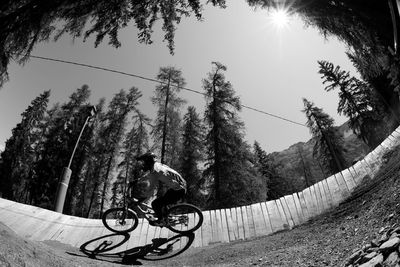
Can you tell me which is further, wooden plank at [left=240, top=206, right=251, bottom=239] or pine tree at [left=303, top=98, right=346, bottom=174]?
pine tree at [left=303, top=98, right=346, bottom=174]

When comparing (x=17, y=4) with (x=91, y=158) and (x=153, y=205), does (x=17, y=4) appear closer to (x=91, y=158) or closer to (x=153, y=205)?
(x=153, y=205)

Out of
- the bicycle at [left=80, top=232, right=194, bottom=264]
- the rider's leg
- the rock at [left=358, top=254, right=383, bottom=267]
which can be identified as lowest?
the rock at [left=358, top=254, right=383, bottom=267]

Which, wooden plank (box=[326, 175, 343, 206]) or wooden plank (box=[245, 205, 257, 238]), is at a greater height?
wooden plank (box=[326, 175, 343, 206])

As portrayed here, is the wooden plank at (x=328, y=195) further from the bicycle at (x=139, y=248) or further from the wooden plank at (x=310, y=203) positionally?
the bicycle at (x=139, y=248)

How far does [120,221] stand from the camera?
7.96 m

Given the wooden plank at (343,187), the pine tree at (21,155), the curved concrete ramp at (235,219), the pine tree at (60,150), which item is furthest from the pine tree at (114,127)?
the wooden plank at (343,187)

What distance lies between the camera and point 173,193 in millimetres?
7047

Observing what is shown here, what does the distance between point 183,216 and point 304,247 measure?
3.70 meters

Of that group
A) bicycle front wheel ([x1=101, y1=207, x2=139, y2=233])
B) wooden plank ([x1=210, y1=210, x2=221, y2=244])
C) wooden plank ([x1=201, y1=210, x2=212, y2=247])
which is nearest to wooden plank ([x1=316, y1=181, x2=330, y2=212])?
wooden plank ([x1=210, y1=210, x2=221, y2=244])

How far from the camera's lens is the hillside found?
140ft

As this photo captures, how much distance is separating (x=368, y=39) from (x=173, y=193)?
19.5 ft

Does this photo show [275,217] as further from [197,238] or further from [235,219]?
[197,238]

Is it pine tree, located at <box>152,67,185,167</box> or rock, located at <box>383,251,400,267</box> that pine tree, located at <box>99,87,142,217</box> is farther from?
rock, located at <box>383,251,400,267</box>

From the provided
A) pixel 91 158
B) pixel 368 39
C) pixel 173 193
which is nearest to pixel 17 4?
pixel 173 193
